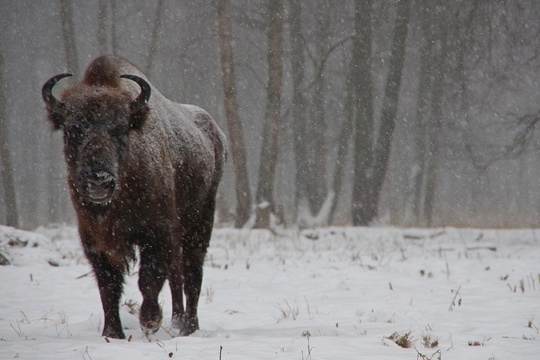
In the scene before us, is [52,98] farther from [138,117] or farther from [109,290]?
[109,290]

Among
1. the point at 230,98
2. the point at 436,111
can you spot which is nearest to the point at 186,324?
the point at 230,98

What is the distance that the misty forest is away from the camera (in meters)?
15.2

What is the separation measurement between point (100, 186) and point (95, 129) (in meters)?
0.49

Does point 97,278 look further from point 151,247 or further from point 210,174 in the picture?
point 210,174

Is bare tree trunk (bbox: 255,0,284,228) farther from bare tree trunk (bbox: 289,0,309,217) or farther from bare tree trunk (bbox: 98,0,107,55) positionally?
bare tree trunk (bbox: 98,0,107,55)

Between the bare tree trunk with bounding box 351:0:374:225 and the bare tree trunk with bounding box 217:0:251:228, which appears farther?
the bare tree trunk with bounding box 351:0:374:225

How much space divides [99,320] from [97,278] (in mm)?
616

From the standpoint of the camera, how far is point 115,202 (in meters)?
4.36

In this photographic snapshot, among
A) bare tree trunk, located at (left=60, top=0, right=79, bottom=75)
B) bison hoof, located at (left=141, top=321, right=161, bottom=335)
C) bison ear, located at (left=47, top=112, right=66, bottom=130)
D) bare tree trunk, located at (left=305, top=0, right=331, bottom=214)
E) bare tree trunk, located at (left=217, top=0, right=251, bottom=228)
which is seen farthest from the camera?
bare tree trunk, located at (left=305, top=0, right=331, bottom=214)

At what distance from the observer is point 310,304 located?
20.1 ft

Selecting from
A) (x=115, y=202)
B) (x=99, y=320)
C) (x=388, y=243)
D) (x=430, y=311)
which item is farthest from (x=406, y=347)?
(x=388, y=243)

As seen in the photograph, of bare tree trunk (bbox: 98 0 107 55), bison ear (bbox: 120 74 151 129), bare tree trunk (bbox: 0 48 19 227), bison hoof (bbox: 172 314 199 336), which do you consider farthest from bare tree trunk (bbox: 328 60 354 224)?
bison ear (bbox: 120 74 151 129)

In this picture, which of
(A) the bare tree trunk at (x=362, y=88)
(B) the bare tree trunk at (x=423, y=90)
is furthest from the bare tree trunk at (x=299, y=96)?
(B) the bare tree trunk at (x=423, y=90)

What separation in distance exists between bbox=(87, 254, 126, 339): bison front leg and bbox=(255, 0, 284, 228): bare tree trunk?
10290 millimetres
